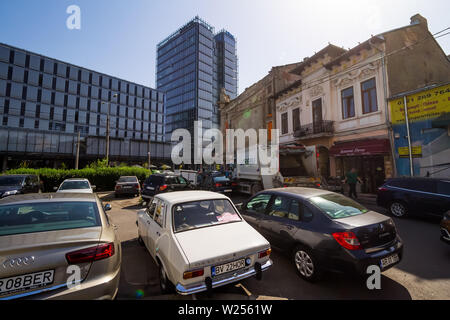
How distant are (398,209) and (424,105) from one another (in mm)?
7366

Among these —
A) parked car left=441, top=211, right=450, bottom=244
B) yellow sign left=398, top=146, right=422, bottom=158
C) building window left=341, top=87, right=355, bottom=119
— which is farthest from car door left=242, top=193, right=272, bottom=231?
building window left=341, top=87, right=355, bottom=119

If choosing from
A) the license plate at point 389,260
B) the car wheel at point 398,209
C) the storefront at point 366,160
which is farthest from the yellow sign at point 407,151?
the license plate at point 389,260

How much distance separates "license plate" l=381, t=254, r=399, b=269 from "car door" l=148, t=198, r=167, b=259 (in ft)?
11.6

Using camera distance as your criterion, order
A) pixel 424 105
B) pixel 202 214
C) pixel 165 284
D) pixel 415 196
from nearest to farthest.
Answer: pixel 165 284 → pixel 202 214 → pixel 415 196 → pixel 424 105

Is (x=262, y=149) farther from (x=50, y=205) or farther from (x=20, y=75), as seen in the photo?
(x=20, y=75)

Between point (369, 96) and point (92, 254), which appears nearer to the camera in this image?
point (92, 254)

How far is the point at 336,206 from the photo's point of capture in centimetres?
387

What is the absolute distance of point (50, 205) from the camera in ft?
10.4

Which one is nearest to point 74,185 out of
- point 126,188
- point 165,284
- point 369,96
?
point 126,188

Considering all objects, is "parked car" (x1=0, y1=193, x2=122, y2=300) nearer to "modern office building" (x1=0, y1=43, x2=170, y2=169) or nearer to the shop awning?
the shop awning

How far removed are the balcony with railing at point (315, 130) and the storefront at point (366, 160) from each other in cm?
124

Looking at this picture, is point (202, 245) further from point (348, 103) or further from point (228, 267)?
point (348, 103)

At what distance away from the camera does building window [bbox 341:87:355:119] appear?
578 inches

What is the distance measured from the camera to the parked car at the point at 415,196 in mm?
6777
